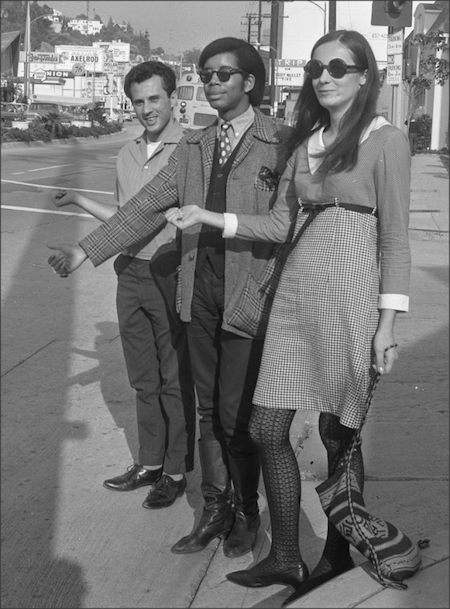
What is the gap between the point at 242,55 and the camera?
3.54m

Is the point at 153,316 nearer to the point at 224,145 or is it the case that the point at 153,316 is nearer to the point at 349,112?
the point at 224,145

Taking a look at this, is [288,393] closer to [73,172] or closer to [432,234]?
[432,234]

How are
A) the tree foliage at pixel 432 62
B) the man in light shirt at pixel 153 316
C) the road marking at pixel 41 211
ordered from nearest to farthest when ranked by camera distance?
the man in light shirt at pixel 153 316
the road marking at pixel 41 211
the tree foliage at pixel 432 62

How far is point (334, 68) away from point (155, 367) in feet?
6.17

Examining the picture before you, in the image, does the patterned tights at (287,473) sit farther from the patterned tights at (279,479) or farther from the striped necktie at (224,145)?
the striped necktie at (224,145)

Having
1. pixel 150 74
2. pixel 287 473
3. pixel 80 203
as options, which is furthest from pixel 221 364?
pixel 150 74

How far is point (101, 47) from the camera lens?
8969 cm

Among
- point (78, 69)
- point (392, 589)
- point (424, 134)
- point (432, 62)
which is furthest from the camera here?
point (78, 69)

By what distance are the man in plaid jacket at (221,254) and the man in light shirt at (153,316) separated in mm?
323

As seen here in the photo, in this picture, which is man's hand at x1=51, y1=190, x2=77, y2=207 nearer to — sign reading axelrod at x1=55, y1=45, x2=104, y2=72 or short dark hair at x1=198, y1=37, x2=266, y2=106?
short dark hair at x1=198, y1=37, x2=266, y2=106

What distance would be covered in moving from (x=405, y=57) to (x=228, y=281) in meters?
12.6

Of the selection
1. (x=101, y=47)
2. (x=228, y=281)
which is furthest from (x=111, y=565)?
(x=101, y=47)

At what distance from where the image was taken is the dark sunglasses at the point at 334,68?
298 cm

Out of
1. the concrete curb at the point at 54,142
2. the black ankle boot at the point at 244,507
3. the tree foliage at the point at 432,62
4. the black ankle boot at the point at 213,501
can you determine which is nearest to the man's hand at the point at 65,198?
the black ankle boot at the point at 213,501
